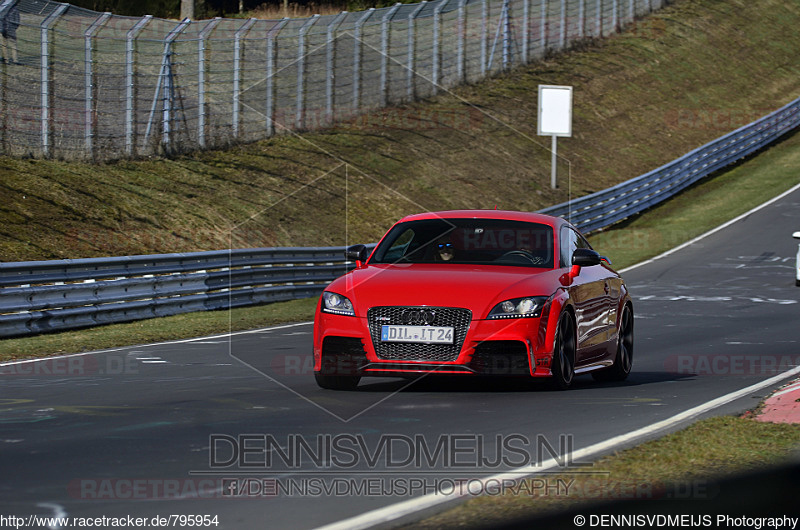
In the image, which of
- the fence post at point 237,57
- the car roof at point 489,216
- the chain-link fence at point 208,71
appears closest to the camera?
the car roof at point 489,216

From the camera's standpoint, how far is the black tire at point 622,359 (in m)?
12.1

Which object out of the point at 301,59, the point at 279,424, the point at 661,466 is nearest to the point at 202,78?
the point at 301,59

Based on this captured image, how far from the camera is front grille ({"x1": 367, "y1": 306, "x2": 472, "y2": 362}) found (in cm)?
1000

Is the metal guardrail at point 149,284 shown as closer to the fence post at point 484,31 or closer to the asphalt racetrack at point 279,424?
the asphalt racetrack at point 279,424

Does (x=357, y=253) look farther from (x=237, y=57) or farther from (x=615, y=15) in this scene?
(x=615, y=15)

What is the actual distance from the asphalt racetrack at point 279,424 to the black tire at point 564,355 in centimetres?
15

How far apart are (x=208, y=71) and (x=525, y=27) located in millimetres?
22444

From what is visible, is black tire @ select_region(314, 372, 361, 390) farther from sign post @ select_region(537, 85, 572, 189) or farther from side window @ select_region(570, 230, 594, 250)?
sign post @ select_region(537, 85, 572, 189)

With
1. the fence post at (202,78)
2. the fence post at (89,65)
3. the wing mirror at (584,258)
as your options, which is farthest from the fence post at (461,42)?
the wing mirror at (584,258)

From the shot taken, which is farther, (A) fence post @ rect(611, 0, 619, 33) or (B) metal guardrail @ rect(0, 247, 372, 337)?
(A) fence post @ rect(611, 0, 619, 33)

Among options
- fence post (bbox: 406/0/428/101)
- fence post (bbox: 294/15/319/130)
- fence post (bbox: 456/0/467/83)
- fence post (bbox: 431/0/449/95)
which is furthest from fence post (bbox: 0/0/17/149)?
fence post (bbox: 456/0/467/83)

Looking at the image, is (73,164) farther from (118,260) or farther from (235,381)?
(235,381)

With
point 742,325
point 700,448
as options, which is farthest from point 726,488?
point 742,325

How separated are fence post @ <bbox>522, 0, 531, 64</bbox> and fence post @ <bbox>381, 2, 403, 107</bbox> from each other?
11.0 m
